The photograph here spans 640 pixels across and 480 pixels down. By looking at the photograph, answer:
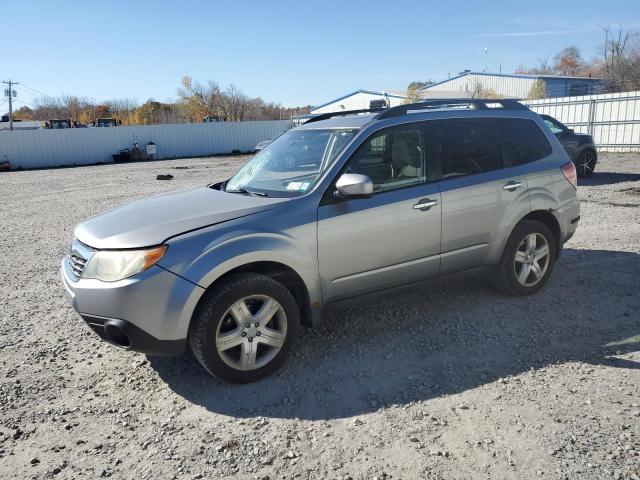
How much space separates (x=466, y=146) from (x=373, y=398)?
2.50 metres

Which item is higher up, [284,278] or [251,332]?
[284,278]

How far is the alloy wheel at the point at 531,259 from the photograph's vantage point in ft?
16.8

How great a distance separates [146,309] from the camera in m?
3.37

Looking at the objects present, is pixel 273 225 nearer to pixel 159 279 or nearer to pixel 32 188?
pixel 159 279

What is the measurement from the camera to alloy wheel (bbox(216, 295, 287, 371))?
3640 millimetres

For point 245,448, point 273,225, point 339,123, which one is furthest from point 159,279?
point 339,123

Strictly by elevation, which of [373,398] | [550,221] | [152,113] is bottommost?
[373,398]

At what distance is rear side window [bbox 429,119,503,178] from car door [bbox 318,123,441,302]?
20 centimetres

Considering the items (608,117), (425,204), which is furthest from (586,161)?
(425,204)

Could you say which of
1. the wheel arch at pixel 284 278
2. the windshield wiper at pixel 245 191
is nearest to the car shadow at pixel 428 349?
the wheel arch at pixel 284 278

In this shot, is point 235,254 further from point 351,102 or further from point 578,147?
point 351,102

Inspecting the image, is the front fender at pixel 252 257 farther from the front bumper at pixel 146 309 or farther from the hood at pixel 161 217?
the hood at pixel 161 217

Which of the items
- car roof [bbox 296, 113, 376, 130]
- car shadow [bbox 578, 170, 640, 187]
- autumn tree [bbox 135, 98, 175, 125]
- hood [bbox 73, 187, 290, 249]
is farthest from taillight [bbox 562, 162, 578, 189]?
autumn tree [bbox 135, 98, 175, 125]

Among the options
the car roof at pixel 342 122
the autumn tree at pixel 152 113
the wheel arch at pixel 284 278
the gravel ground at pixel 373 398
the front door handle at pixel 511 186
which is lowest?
the gravel ground at pixel 373 398
